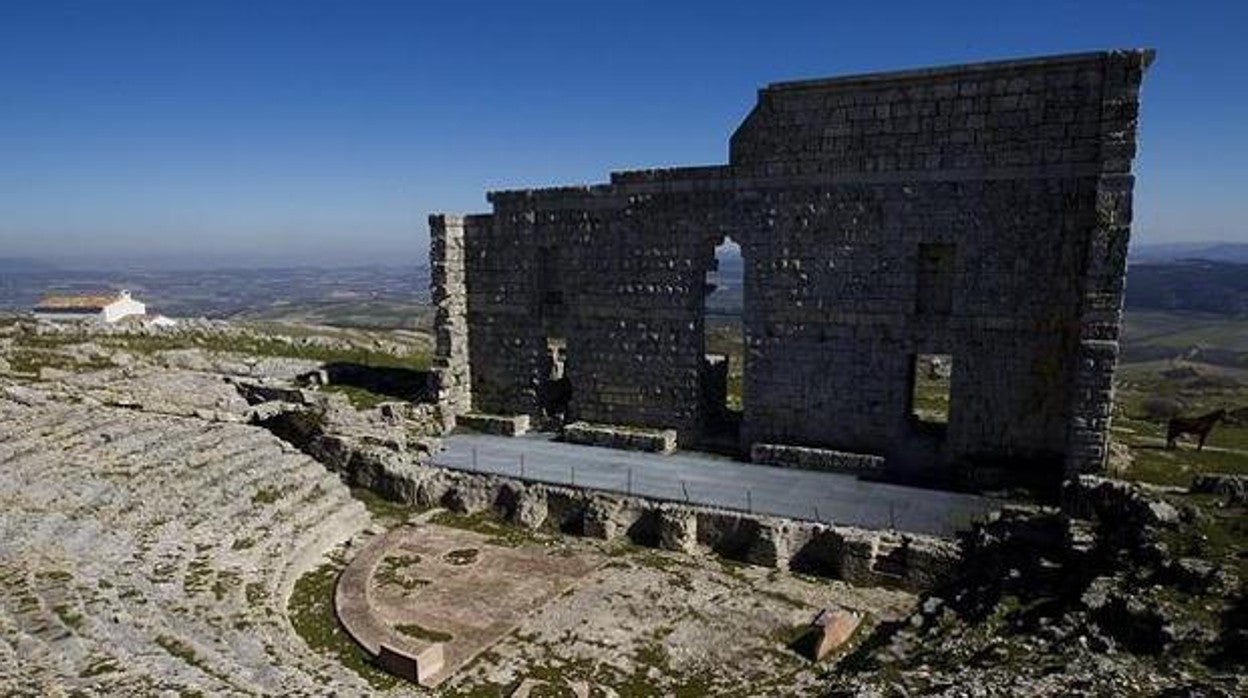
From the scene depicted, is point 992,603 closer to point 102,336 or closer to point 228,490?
point 228,490

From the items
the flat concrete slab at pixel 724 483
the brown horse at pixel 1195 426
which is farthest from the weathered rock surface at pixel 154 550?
the brown horse at pixel 1195 426

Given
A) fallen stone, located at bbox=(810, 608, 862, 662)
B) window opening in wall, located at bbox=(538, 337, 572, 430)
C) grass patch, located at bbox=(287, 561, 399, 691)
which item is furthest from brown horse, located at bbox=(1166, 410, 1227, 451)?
grass patch, located at bbox=(287, 561, 399, 691)

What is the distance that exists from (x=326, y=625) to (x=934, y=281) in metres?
16.5

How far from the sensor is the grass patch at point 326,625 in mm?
13438

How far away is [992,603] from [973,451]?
7.50 meters

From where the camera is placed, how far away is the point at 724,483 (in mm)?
20594

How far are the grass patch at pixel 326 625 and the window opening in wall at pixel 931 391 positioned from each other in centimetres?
A: 1475

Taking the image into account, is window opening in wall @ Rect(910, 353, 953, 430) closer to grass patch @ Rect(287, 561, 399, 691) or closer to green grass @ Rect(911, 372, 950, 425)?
green grass @ Rect(911, 372, 950, 425)

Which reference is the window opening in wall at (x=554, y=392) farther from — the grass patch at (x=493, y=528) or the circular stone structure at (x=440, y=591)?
the circular stone structure at (x=440, y=591)

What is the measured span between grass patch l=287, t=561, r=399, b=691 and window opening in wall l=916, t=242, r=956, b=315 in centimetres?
1547

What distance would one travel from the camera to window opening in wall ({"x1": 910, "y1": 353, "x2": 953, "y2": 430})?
74.9ft

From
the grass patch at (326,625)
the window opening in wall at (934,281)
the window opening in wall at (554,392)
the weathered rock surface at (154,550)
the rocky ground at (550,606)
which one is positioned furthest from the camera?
the window opening in wall at (554,392)

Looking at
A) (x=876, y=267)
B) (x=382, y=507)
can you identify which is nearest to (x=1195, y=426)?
(x=876, y=267)

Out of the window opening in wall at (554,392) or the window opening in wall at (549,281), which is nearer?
the window opening in wall at (549,281)
